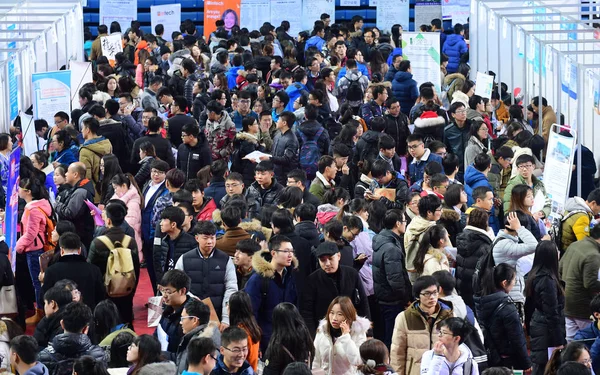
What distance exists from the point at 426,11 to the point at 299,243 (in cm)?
1633

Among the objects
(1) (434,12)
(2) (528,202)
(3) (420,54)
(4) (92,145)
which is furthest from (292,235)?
(1) (434,12)

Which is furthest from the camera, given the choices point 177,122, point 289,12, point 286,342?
point 289,12

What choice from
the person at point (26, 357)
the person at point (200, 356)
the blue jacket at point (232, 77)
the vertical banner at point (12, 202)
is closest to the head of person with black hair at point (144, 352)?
the person at point (200, 356)

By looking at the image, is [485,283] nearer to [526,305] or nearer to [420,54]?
[526,305]

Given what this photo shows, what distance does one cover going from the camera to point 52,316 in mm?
7477

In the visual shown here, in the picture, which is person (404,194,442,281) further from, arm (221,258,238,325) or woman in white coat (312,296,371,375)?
woman in white coat (312,296,371,375)

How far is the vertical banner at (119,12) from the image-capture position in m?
24.2

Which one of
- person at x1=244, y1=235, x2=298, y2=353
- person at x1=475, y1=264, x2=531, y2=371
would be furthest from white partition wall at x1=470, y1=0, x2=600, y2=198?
person at x1=244, y1=235, x2=298, y2=353

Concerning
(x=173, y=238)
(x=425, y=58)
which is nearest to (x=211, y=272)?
(x=173, y=238)

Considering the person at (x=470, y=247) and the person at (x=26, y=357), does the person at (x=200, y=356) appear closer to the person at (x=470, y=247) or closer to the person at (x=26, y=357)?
the person at (x=26, y=357)

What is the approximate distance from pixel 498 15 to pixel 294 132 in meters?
5.11

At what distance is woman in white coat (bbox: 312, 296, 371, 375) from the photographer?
23.3ft

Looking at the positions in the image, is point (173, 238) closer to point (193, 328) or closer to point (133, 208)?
point (133, 208)

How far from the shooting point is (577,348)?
6609mm
